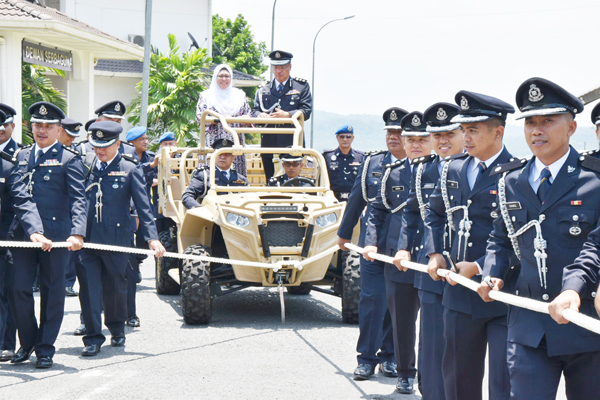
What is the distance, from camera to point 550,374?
4.03 m

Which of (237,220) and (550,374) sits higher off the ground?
(237,220)

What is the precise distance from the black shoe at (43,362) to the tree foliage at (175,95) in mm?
24784

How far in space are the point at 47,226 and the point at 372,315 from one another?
288cm

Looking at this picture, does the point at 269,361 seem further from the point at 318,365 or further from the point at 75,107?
the point at 75,107

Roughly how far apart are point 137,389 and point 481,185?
3.19 metres

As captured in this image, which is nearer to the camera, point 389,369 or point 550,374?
point 550,374

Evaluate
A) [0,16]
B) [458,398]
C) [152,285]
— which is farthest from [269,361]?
[0,16]

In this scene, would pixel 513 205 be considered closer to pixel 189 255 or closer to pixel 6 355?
pixel 189 255

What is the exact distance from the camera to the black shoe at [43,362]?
7.37 meters

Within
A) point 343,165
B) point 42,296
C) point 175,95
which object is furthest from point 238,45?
point 42,296

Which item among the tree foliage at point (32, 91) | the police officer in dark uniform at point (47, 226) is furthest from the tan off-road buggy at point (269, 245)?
the tree foliage at point (32, 91)

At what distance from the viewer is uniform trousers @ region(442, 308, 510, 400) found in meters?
4.79

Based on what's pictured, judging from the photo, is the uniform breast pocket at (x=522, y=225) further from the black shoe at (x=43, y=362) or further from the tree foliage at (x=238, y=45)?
the tree foliage at (x=238, y=45)

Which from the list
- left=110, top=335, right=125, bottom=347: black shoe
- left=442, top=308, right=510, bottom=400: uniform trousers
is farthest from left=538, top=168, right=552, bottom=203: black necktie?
left=110, top=335, right=125, bottom=347: black shoe
